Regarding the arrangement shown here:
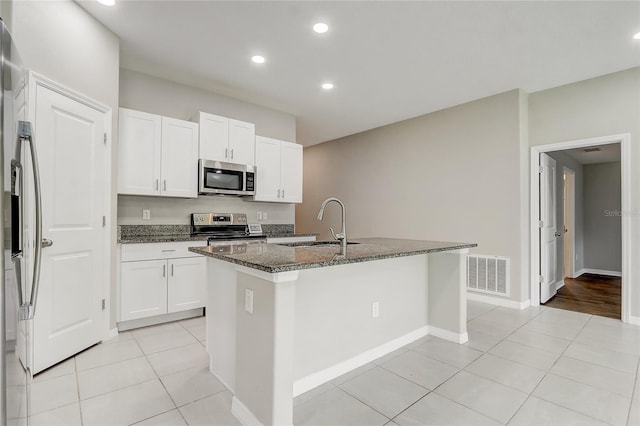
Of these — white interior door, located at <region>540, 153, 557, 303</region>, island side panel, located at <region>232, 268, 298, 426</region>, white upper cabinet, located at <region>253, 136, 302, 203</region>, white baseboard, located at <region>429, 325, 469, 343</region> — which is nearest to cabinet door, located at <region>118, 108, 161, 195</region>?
white upper cabinet, located at <region>253, 136, 302, 203</region>

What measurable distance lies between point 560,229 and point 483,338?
3055 millimetres

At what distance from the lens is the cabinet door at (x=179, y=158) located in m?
3.51

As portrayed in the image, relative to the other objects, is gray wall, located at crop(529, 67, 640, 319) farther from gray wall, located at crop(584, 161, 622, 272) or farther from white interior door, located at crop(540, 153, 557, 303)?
gray wall, located at crop(584, 161, 622, 272)

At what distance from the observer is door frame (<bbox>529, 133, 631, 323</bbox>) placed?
3.39 metres

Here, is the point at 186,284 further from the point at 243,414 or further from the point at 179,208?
the point at 243,414

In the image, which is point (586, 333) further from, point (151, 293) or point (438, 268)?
point (151, 293)

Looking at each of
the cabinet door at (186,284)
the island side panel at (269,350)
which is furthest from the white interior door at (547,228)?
the cabinet door at (186,284)

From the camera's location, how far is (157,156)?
3.45 metres

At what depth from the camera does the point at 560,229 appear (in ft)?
16.0

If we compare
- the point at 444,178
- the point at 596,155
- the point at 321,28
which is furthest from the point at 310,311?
the point at 596,155

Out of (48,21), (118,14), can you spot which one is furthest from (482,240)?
(48,21)

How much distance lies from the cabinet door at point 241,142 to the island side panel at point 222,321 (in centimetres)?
212

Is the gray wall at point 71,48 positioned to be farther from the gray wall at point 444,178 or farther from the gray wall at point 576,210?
the gray wall at point 576,210

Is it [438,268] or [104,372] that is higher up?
[438,268]
